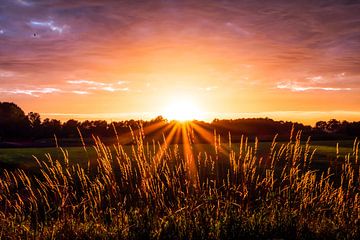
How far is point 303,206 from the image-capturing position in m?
7.21

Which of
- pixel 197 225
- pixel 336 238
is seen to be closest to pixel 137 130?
pixel 197 225

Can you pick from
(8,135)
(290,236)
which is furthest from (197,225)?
(8,135)

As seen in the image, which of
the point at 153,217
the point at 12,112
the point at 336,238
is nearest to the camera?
the point at 336,238

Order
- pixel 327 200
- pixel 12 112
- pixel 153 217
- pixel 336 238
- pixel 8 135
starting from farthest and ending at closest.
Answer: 1. pixel 12 112
2. pixel 8 135
3. pixel 327 200
4. pixel 153 217
5. pixel 336 238

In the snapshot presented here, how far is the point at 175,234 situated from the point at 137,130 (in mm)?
2066

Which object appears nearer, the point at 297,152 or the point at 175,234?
the point at 175,234

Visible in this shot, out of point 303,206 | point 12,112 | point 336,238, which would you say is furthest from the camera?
point 12,112

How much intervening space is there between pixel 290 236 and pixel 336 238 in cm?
63

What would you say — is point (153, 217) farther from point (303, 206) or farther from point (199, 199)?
point (303, 206)

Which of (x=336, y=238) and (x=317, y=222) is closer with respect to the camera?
(x=336, y=238)

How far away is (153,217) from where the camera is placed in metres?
6.39

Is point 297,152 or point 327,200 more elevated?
point 297,152

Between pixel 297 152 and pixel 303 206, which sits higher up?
pixel 297 152

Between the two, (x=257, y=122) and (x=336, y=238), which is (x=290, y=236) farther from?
(x=257, y=122)
